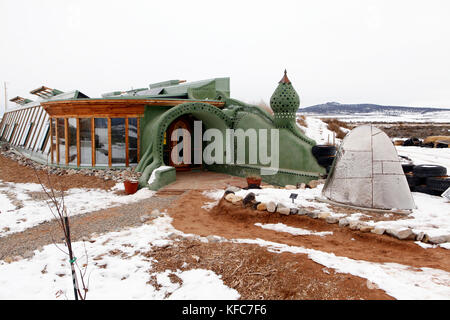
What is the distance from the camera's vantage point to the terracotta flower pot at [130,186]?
10.4 m

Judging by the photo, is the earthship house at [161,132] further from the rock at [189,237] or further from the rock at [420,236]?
the rock at [189,237]

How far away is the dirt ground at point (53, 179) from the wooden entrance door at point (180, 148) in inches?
119

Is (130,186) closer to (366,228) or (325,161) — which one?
(325,161)

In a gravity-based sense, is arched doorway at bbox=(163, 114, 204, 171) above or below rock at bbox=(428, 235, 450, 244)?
above

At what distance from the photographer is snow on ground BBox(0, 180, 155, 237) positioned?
765cm

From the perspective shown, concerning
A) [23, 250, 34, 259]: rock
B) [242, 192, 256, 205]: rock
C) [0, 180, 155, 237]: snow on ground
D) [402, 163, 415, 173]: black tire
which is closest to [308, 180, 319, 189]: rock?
[402, 163, 415, 173]: black tire

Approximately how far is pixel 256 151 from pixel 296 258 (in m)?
8.02

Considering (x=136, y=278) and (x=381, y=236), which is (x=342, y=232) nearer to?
(x=381, y=236)

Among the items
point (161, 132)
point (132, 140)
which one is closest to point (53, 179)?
point (132, 140)

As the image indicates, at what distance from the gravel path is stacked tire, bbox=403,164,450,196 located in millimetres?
6409

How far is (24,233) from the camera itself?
22.2 feet

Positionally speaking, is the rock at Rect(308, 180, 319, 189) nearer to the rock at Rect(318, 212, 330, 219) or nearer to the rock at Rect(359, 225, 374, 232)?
the rock at Rect(318, 212, 330, 219)

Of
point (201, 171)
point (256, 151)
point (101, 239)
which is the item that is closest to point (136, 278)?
point (101, 239)
